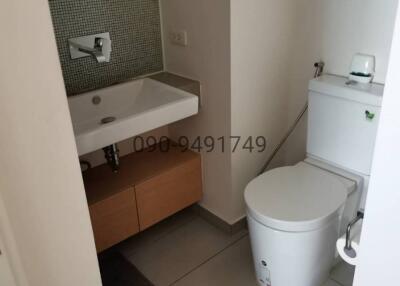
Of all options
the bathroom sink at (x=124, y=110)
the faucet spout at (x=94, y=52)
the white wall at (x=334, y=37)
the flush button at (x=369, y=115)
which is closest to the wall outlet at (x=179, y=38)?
the bathroom sink at (x=124, y=110)

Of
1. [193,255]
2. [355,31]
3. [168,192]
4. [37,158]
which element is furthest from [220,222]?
[37,158]

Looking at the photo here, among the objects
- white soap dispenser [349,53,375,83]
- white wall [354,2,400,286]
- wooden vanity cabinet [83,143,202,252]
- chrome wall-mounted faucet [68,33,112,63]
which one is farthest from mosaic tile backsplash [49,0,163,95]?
white wall [354,2,400,286]

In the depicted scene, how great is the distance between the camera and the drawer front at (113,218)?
1.82 metres

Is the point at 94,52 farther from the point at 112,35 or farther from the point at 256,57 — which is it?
the point at 256,57

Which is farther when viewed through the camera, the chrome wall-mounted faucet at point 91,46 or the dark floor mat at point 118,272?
the dark floor mat at point 118,272

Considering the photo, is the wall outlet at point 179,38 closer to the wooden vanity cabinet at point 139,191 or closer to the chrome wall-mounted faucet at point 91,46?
the chrome wall-mounted faucet at point 91,46

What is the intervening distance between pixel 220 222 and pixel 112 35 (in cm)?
115

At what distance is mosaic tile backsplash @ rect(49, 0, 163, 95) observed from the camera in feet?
5.88

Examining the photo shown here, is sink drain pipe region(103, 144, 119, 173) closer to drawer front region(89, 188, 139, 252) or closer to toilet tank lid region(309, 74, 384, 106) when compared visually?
drawer front region(89, 188, 139, 252)

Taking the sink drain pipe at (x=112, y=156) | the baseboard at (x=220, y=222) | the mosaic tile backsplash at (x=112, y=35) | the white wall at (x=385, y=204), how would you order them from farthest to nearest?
the baseboard at (x=220, y=222) → the sink drain pipe at (x=112, y=156) → the mosaic tile backsplash at (x=112, y=35) → the white wall at (x=385, y=204)

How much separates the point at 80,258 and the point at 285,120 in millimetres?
1447

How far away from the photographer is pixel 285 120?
7.36ft

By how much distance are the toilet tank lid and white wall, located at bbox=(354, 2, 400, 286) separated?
3.15 feet

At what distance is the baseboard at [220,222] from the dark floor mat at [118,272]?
1.71 ft
